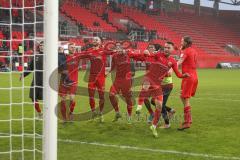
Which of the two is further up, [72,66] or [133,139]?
[72,66]

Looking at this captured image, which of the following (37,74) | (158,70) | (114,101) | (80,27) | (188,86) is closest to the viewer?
(37,74)

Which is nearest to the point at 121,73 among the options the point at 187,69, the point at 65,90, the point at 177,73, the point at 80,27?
the point at 65,90

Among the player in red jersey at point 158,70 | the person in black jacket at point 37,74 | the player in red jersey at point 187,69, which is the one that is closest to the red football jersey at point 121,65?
the player in red jersey at point 158,70

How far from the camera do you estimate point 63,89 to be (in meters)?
10.8

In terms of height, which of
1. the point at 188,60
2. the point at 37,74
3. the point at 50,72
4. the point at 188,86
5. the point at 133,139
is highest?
the point at 50,72

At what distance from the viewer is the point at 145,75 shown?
33.0 feet

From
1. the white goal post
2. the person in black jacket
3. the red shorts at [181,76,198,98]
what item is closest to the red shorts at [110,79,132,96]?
the red shorts at [181,76,198,98]

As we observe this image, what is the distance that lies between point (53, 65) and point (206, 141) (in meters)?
Answer: 4.28

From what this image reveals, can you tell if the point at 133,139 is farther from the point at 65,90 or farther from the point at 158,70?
the point at 65,90

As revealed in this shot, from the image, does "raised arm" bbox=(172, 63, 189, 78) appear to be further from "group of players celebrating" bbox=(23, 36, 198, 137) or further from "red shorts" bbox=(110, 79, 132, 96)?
"red shorts" bbox=(110, 79, 132, 96)

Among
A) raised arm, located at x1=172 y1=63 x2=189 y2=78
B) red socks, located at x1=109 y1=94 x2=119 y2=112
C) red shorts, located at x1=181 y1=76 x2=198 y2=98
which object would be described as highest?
raised arm, located at x1=172 y1=63 x2=189 y2=78

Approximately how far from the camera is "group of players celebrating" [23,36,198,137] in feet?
31.7

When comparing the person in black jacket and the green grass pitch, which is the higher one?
the person in black jacket

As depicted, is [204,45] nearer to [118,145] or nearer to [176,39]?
[176,39]
